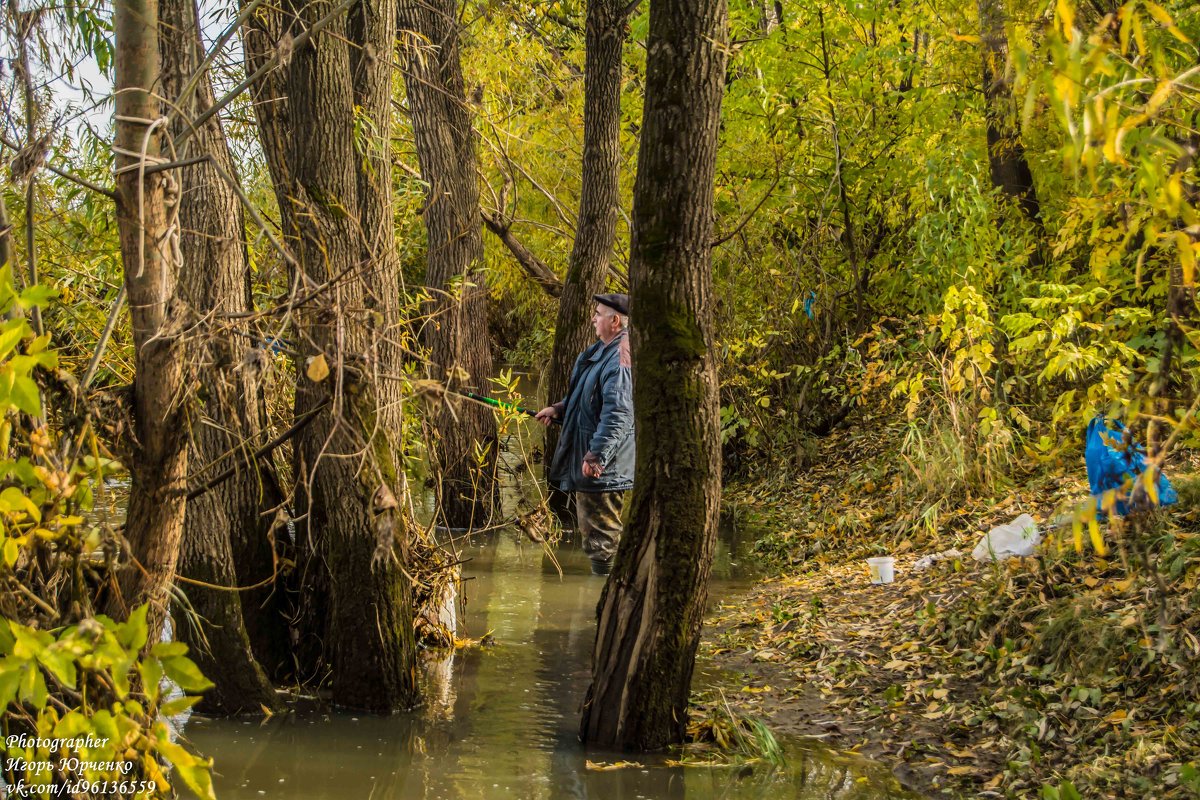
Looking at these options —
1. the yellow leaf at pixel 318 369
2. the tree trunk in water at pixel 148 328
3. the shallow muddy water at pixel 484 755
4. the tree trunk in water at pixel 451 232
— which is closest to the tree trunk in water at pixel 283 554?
the shallow muddy water at pixel 484 755

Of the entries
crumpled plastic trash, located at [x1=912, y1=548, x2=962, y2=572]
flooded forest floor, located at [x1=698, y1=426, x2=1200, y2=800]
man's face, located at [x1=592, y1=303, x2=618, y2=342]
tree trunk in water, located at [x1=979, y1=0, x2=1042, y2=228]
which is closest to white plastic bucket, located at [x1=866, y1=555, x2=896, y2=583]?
flooded forest floor, located at [x1=698, y1=426, x2=1200, y2=800]

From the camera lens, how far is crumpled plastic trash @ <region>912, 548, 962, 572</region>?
826cm

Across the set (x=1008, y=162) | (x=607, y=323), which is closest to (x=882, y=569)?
(x=607, y=323)

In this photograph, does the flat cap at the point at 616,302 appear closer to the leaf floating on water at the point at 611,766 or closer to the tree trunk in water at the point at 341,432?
the tree trunk in water at the point at 341,432

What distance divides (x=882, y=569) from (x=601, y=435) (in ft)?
7.57

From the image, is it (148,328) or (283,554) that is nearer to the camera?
(148,328)

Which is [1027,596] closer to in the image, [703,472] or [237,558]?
[703,472]

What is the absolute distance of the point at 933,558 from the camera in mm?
8477

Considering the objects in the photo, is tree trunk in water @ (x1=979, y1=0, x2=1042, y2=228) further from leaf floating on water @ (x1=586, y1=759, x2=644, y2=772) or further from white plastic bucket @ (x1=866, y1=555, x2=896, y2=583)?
leaf floating on water @ (x1=586, y1=759, x2=644, y2=772)

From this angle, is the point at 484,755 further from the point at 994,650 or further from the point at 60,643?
the point at 60,643

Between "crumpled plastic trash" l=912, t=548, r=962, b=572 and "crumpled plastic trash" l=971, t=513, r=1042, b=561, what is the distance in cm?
43

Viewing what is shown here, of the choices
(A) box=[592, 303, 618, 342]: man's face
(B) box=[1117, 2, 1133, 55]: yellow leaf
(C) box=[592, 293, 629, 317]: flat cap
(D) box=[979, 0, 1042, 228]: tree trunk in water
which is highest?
(D) box=[979, 0, 1042, 228]: tree trunk in water

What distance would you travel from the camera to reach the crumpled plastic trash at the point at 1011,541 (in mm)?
7344

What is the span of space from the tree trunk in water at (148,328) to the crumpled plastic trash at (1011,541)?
5306 mm
